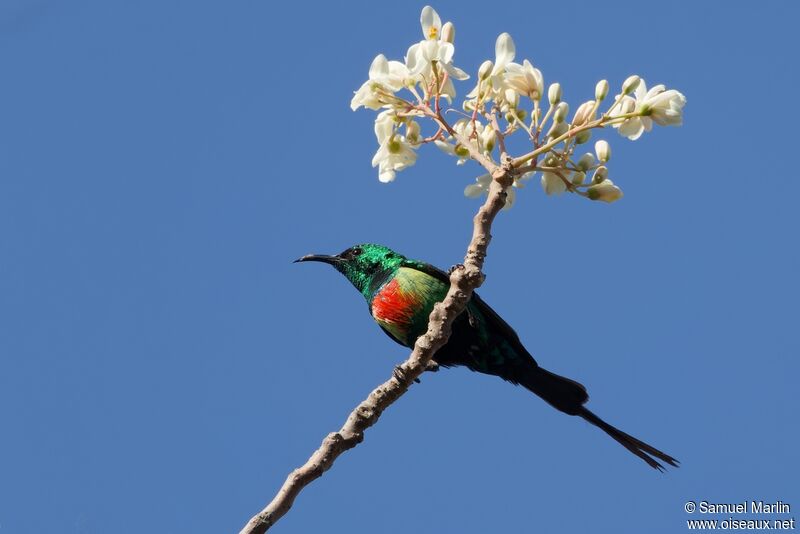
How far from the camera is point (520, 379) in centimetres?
657

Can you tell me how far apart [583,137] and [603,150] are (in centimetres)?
10

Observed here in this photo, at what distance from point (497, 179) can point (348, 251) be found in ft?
10.6

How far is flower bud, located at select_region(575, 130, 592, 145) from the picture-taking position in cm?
405

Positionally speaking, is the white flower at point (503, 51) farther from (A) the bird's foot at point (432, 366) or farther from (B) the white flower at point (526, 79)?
(A) the bird's foot at point (432, 366)

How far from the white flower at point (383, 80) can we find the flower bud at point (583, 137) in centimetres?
76

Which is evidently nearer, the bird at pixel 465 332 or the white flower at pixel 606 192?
the white flower at pixel 606 192

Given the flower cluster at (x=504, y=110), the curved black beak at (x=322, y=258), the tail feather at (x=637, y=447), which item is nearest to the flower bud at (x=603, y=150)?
the flower cluster at (x=504, y=110)

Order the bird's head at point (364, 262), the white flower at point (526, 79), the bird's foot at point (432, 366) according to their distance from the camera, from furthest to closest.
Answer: the bird's head at point (364, 262), the bird's foot at point (432, 366), the white flower at point (526, 79)

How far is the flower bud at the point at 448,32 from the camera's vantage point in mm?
4238

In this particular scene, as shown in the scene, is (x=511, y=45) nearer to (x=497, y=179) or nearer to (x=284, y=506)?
(x=497, y=179)

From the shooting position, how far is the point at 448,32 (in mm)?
4242

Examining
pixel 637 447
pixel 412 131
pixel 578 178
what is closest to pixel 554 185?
pixel 578 178

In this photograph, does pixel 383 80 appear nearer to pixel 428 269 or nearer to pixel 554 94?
pixel 554 94

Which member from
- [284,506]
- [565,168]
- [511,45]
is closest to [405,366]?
[284,506]
